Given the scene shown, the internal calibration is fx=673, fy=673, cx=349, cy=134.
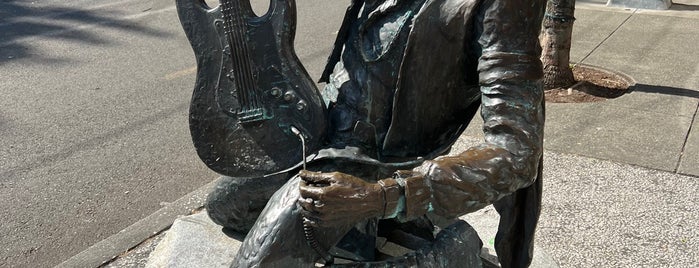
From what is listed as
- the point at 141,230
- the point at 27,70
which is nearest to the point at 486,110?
the point at 141,230

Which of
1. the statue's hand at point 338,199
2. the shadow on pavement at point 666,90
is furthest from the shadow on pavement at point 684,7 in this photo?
the statue's hand at point 338,199

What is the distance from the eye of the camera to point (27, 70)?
6.65 meters

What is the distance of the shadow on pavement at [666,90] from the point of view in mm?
5637

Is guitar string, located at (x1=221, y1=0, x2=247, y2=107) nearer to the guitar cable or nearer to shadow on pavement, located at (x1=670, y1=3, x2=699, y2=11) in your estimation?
the guitar cable

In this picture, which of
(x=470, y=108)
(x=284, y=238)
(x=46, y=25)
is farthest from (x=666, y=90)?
(x=46, y=25)

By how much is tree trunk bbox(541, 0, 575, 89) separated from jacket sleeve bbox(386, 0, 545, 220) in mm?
3769

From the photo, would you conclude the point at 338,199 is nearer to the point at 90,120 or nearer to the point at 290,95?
the point at 290,95

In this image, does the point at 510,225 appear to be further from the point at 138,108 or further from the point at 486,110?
the point at 138,108

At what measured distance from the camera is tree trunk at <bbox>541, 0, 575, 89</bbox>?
5.53 meters

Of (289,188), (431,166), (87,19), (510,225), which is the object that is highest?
(431,166)

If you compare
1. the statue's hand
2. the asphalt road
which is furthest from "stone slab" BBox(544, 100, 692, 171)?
the statue's hand

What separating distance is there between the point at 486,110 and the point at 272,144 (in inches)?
28.3

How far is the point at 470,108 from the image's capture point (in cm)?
225

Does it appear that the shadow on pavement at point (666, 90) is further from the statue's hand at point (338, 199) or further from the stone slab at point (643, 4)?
the statue's hand at point (338, 199)
